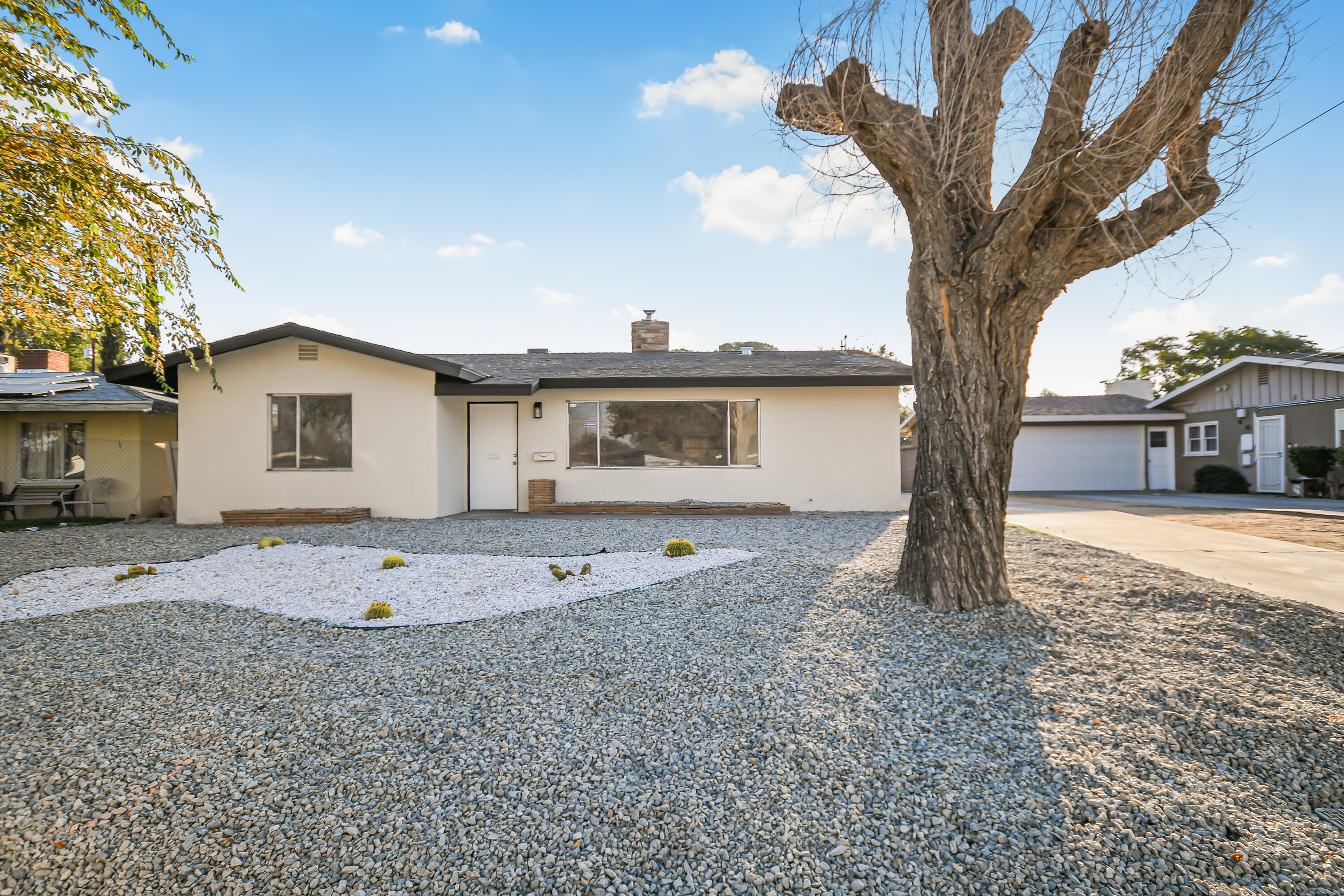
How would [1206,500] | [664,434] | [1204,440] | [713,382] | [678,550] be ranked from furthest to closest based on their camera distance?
1. [1204,440]
2. [1206,500]
3. [664,434]
4. [713,382]
5. [678,550]

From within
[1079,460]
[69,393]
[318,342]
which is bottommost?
[1079,460]

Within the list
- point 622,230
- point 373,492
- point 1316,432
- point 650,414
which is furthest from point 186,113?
point 1316,432

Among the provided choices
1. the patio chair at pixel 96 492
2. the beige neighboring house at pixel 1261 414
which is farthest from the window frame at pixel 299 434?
the beige neighboring house at pixel 1261 414

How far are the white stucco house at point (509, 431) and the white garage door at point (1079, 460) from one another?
930cm

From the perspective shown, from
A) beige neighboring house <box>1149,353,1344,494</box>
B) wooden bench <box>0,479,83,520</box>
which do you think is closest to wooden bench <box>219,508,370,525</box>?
wooden bench <box>0,479,83,520</box>

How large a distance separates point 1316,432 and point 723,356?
44.6 feet

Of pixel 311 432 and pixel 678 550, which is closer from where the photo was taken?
pixel 678 550

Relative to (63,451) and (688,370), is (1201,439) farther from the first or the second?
(63,451)

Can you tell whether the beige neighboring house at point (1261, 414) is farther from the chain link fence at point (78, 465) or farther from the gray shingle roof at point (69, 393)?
the chain link fence at point (78, 465)

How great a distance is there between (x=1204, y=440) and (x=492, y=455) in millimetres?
18894

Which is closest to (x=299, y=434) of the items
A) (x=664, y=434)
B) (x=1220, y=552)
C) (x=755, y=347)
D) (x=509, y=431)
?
(x=509, y=431)

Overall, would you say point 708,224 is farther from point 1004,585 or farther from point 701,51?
point 1004,585

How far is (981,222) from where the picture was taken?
4.47 metres

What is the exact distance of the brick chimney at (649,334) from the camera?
14.3m
